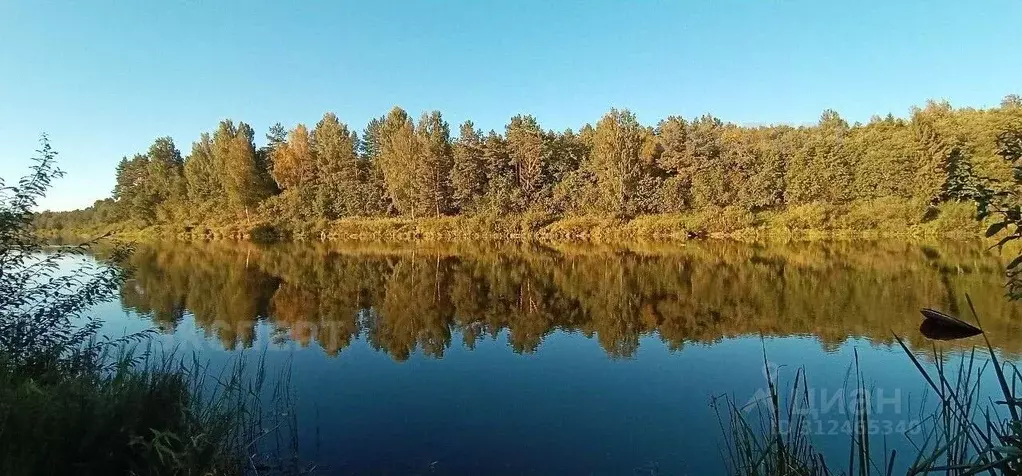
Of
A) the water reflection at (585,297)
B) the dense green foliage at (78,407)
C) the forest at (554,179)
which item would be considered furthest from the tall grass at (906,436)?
the forest at (554,179)

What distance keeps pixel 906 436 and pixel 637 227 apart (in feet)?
142

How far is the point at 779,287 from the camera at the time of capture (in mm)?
19625

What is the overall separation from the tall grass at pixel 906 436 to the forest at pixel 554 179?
3751 centimetres

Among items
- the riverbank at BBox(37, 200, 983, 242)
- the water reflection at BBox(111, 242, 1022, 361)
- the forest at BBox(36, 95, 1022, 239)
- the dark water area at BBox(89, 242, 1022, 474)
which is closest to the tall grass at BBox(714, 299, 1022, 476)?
the dark water area at BBox(89, 242, 1022, 474)

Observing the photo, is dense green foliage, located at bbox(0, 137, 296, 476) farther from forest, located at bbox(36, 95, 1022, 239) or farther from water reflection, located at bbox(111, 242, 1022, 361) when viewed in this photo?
forest, located at bbox(36, 95, 1022, 239)

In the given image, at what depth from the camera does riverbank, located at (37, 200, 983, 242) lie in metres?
39.8

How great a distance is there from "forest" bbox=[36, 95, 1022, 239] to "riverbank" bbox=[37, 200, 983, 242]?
0.14 meters

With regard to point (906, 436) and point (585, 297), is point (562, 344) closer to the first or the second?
point (585, 297)

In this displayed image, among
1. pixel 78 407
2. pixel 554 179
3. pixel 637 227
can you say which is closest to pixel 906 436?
pixel 78 407

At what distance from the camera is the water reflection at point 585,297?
1352 cm

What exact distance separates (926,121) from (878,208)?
27.4 feet

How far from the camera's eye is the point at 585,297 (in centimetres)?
1911

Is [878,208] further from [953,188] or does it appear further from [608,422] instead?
[953,188]

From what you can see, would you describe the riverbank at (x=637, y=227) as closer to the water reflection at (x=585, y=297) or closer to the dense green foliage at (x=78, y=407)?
the water reflection at (x=585, y=297)
